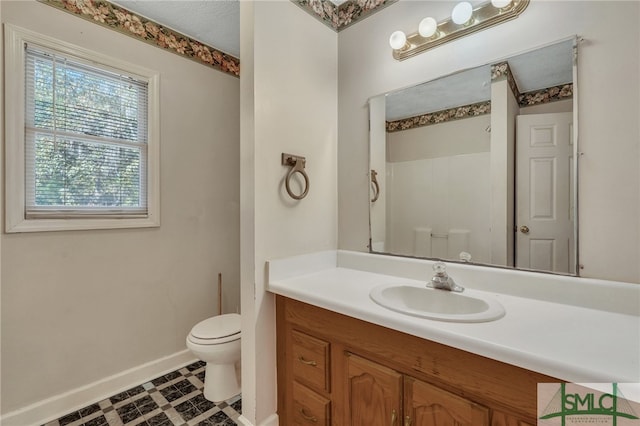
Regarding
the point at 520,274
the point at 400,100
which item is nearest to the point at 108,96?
the point at 400,100

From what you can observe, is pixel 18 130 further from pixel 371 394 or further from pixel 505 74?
pixel 505 74

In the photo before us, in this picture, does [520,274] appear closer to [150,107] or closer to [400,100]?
[400,100]

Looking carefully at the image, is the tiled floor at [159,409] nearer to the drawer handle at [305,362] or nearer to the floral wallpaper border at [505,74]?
the drawer handle at [305,362]

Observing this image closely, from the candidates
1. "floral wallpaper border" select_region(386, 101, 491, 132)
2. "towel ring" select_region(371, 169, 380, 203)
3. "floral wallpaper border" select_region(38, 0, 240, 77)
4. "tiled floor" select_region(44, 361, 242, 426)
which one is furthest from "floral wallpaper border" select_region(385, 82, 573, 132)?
"tiled floor" select_region(44, 361, 242, 426)

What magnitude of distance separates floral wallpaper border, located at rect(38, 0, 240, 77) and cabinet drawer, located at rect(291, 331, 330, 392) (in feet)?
7.36

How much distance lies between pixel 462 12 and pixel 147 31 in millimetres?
2062

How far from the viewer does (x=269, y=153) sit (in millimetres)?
1467

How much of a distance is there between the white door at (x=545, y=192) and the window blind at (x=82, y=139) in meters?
2.29

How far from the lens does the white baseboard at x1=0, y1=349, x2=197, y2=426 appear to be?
5.03ft

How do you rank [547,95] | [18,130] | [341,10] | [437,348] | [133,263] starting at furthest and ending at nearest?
1. [133,263]
2. [341,10]
3. [18,130]
4. [547,95]
5. [437,348]

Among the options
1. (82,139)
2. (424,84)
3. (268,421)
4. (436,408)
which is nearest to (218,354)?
(268,421)

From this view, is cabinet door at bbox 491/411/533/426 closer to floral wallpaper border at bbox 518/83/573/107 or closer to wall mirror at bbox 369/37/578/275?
wall mirror at bbox 369/37/578/275

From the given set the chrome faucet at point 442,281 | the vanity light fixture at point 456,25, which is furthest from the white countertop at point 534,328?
the vanity light fixture at point 456,25

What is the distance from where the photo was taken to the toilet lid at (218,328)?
1740 mm
